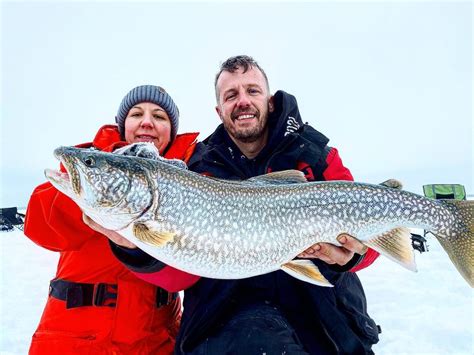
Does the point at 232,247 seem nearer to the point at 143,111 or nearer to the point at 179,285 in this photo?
the point at 179,285

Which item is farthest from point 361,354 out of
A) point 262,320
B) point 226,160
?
point 226,160

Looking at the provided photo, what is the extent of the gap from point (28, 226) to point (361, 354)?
9.04ft

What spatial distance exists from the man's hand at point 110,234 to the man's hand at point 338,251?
1.27 metres

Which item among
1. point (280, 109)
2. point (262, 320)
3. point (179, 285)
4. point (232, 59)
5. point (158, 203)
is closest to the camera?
point (158, 203)

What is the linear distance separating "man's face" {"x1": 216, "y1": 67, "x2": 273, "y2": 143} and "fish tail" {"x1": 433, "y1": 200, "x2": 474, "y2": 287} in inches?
74.5

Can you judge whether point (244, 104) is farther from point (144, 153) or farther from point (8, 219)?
point (8, 219)

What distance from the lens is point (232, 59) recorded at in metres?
3.99

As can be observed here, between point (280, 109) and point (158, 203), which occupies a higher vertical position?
point (280, 109)

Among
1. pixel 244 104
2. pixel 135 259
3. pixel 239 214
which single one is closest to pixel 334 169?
pixel 244 104

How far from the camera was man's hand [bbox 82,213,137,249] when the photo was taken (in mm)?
2504

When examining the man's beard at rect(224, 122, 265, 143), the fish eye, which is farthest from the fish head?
the man's beard at rect(224, 122, 265, 143)

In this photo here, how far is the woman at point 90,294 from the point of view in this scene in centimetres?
272

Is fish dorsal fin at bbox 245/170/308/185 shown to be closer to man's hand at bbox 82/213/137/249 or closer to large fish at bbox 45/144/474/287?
large fish at bbox 45/144/474/287

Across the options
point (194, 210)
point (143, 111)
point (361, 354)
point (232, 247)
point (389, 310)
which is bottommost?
point (389, 310)
